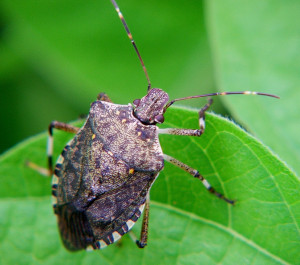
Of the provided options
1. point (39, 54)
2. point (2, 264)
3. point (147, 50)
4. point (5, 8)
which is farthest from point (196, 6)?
point (2, 264)

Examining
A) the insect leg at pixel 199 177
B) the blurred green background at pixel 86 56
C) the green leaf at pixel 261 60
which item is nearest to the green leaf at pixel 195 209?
the insect leg at pixel 199 177

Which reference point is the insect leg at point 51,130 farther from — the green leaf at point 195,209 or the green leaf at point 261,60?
the green leaf at point 261,60

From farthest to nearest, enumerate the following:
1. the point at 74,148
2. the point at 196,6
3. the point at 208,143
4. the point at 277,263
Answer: the point at 196,6, the point at 74,148, the point at 208,143, the point at 277,263

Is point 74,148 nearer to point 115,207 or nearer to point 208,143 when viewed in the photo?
point 115,207

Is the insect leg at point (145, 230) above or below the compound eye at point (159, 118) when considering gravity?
below

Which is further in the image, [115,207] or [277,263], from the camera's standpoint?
[115,207]

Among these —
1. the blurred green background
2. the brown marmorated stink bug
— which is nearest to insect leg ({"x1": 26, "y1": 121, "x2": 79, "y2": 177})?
the brown marmorated stink bug
